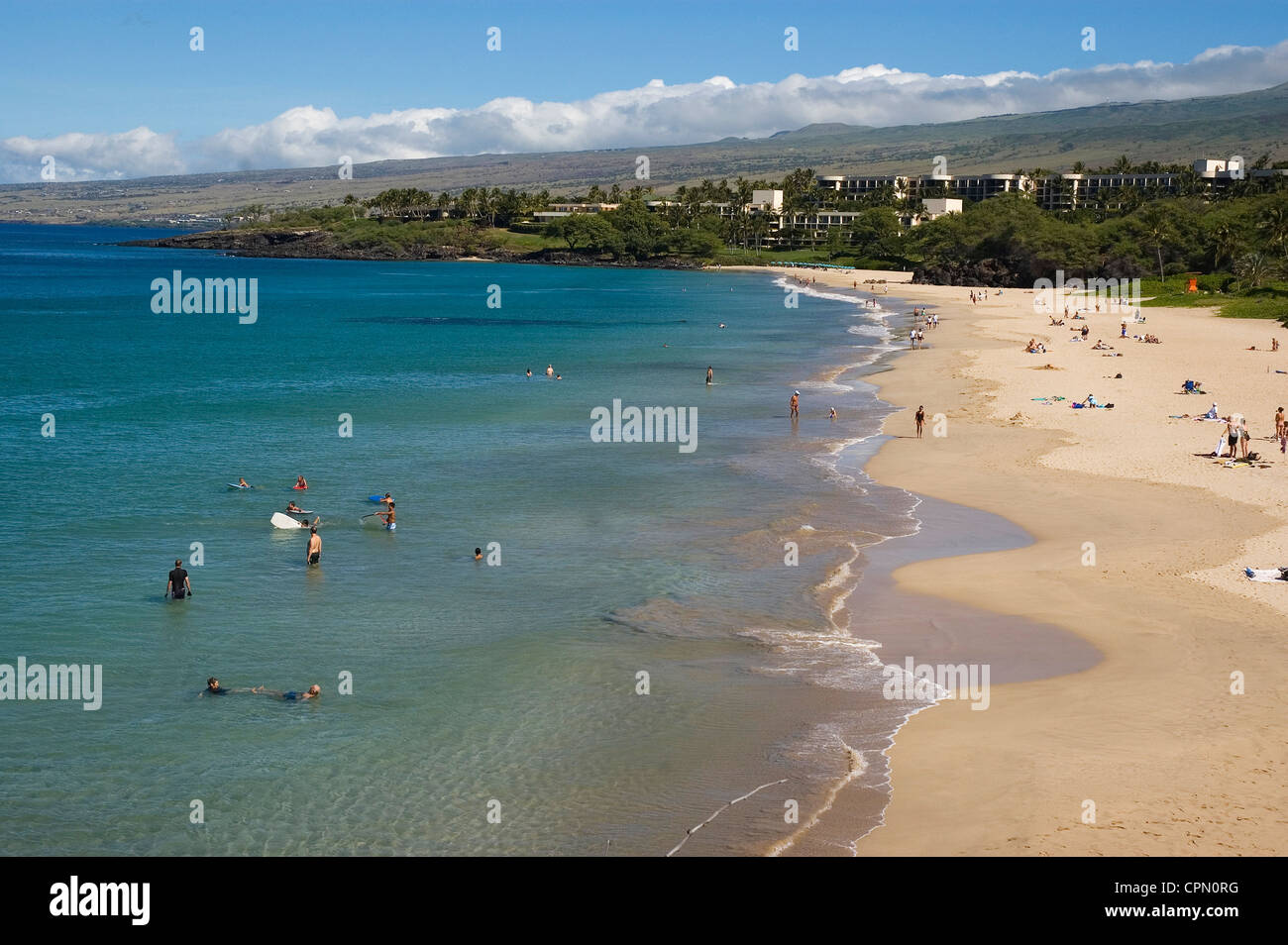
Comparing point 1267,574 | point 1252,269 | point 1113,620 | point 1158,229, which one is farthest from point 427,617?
point 1158,229

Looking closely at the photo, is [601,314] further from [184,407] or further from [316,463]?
→ [316,463]

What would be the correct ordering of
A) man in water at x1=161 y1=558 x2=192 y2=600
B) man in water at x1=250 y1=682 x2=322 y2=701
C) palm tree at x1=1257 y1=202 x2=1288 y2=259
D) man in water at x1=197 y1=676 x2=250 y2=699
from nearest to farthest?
1. man in water at x1=250 y1=682 x2=322 y2=701
2. man in water at x1=197 y1=676 x2=250 y2=699
3. man in water at x1=161 y1=558 x2=192 y2=600
4. palm tree at x1=1257 y1=202 x2=1288 y2=259

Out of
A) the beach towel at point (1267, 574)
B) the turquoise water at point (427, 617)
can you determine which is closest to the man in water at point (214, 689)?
the turquoise water at point (427, 617)

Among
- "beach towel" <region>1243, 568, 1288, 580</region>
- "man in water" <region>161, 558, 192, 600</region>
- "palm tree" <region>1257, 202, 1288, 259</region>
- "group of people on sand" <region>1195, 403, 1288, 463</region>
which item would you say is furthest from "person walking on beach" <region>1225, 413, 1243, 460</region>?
"palm tree" <region>1257, 202, 1288, 259</region>

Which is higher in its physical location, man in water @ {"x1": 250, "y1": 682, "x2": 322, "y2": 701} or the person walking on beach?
the person walking on beach

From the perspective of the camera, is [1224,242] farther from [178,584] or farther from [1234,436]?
[178,584]

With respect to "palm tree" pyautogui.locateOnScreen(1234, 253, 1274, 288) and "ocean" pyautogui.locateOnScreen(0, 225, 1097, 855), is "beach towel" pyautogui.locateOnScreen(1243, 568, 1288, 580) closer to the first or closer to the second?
"ocean" pyautogui.locateOnScreen(0, 225, 1097, 855)

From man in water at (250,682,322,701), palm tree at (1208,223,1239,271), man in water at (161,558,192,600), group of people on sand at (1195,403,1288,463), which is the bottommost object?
man in water at (250,682,322,701)
